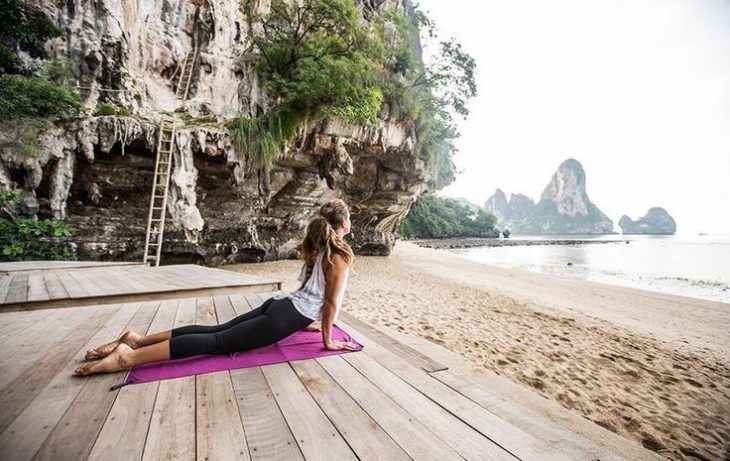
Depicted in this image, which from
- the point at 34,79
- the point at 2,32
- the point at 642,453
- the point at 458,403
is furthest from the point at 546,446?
the point at 2,32

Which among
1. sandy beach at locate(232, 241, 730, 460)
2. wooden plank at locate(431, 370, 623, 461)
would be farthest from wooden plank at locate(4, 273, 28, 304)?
sandy beach at locate(232, 241, 730, 460)

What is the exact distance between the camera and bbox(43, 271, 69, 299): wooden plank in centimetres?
370

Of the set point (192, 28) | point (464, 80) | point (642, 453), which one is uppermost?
point (464, 80)

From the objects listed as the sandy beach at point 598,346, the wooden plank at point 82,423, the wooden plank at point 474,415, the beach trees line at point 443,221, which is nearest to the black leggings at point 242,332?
the wooden plank at point 82,423

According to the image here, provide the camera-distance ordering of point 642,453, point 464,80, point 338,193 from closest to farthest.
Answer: point 642,453
point 338,193
point 464,80

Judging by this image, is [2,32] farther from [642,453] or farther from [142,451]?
[642,453]

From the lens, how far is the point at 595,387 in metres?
4.00

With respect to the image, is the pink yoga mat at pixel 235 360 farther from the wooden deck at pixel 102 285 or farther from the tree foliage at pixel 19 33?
the tree foliage at pixel 19 33

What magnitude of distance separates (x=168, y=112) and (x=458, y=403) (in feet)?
36.3

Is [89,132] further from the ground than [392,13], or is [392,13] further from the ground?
[392,13]

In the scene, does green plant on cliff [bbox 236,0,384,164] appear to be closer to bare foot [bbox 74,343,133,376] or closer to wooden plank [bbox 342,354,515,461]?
bare foot [bbox 74,343,133,376]

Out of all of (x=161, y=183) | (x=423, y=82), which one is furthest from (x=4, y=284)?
(x=423, y=82)

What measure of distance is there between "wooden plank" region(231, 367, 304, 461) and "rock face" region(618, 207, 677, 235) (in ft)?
541

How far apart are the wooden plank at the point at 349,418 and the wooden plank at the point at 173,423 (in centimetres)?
68
